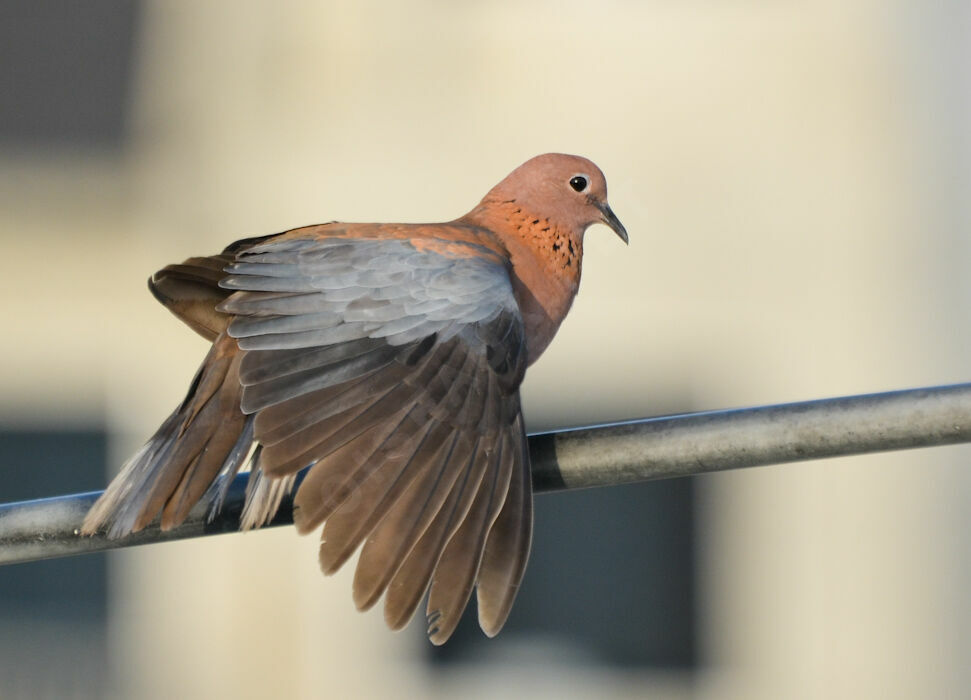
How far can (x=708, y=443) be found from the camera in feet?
6.66

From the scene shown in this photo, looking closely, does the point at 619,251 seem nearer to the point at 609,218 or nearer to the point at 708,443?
the point at 609,218

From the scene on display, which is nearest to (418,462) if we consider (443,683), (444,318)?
(444,318)

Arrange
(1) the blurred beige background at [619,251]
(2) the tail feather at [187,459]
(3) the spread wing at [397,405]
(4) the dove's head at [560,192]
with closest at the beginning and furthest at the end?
(3) the spread wing at [397,405] → (2) the tail feather at [187,459] → (4) the dove's head at [560,192] → (1) the blurred beige background at [619,251]

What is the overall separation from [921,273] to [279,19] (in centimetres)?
312

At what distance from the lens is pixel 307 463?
2.36m

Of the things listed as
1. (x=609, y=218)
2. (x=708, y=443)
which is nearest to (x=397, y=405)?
(x=708, y=443)

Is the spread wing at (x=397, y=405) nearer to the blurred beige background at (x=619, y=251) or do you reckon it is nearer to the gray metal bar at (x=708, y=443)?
the gray metal bar at (x=708, y=443)

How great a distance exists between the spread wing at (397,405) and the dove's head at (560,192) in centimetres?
51

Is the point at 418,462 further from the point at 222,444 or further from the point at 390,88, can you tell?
the point at 390,88

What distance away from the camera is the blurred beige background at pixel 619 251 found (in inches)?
251

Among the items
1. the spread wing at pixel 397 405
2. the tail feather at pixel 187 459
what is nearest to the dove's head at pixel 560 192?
the spread wing at pixel 397 405

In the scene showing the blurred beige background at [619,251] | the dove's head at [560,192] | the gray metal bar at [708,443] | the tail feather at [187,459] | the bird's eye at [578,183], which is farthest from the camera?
the blurred beige background at [619,251]

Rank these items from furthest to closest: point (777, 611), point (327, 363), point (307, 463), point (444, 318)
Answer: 1. point (777, 611)
2. point (444, 318)
3. point (327, 363)
4. point (307, 463)

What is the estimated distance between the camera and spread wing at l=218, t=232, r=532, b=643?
229 centimetres
